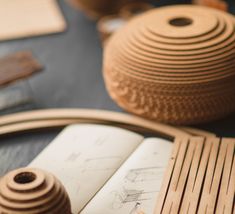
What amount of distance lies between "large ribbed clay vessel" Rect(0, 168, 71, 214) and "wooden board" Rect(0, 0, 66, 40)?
1.07m

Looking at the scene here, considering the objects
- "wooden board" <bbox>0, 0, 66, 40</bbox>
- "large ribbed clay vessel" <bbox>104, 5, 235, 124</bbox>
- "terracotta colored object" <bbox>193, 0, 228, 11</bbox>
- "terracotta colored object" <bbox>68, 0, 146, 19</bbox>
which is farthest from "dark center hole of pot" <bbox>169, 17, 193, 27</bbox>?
"wooden board" <bbox>0, 0, 66, 40</bbox>

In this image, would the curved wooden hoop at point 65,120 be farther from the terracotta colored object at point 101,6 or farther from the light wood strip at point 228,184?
the terracotta colored object at point 101,6

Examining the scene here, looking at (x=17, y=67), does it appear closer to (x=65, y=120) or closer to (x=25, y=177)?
(x=65, y=120)

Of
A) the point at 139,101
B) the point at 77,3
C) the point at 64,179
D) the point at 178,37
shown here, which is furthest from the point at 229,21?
the point at 77,3

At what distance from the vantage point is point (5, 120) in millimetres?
1364

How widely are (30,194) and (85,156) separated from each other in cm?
33

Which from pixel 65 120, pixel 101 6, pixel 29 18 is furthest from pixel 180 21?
pixel 29 18

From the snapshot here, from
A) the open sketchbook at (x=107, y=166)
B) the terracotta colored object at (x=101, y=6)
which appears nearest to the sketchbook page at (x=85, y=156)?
the open sketchbook at (x=107, y=166)

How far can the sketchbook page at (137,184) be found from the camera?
1072 mm

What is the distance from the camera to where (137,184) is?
1.13 metres

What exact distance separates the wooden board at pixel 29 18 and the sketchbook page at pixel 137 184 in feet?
2.91

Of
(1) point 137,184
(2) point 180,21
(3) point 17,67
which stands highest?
(2) point 180,21

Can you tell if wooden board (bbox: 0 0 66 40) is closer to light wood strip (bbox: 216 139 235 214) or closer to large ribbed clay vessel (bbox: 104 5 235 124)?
large ribbed clay vessel (bbox: 104 5 235 124)

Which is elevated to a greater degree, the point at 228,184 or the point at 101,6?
the point at 101,6
